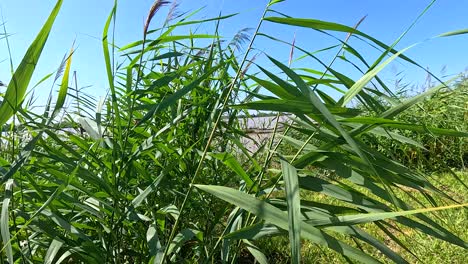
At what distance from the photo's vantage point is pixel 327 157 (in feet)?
3.48

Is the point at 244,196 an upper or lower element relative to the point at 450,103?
lower

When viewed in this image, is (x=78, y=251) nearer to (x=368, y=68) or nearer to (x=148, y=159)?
(x=148, y=159)

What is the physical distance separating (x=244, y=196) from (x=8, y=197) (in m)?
0.51

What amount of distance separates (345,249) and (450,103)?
16.4ft

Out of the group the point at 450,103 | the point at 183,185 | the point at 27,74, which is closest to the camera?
the point at 27,74

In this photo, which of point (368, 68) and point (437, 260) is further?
point (437, 260)

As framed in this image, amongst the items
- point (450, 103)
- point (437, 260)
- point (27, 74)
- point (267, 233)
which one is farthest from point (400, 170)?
point (450, 103)

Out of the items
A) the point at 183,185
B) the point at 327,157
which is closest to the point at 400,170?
the point at 327,157

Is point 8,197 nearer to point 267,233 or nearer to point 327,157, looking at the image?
point 267,233

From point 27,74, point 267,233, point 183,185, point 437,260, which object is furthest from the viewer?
point 437,260

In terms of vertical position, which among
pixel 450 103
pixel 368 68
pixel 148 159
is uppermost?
pixel 450 103

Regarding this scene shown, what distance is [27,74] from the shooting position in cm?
89

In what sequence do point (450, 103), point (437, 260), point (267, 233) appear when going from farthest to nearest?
point (450, 103) → point (437, 260) → point (267, 233)

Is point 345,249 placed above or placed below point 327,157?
below
